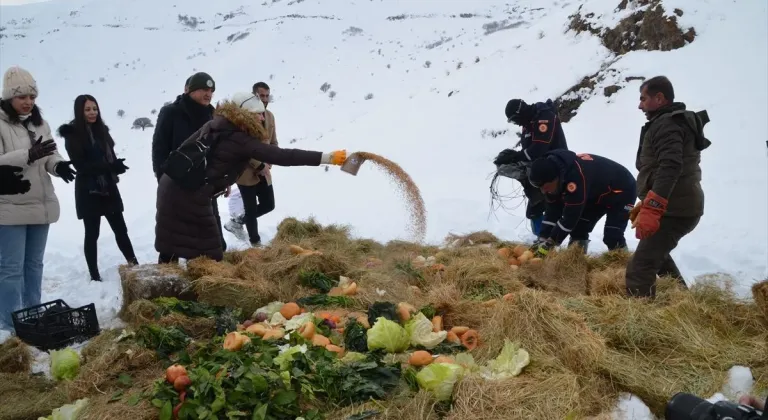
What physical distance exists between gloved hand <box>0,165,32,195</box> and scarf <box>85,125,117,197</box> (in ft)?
3.45

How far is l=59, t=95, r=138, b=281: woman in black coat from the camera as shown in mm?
5160

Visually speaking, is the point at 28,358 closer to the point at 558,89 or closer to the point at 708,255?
the point at 708,255

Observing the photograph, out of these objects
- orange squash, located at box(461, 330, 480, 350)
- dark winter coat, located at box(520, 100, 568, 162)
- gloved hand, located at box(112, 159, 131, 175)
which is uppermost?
gloved hand, located at box(112, 159, 131, 175)

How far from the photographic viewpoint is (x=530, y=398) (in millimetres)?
2852

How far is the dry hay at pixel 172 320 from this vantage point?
3.90m

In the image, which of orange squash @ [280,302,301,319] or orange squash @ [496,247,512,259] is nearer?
orange squash @ [280,302,301,319]

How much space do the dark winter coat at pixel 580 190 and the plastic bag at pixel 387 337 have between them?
252 cm

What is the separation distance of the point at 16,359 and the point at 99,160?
2.25 metres

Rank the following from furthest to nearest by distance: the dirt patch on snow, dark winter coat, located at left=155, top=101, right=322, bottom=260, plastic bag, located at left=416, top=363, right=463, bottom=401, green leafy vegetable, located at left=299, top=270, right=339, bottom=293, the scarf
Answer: the dirt patch on snow
the scarf
green leafy vegetable, located at left=299, top=270, right=339, bottom=293
dark winter coat, located at left=155, top=101, right=322, bottom=260
plastic bag, located at left=416, top=363, right=463, bottom=401

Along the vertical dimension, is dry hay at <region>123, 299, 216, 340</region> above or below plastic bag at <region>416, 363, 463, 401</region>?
above

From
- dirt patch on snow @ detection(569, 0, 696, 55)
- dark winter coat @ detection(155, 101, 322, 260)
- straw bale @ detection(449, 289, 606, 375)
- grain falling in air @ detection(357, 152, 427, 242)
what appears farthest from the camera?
dirt patch on snow @ detection(569, 0, 696, 55)

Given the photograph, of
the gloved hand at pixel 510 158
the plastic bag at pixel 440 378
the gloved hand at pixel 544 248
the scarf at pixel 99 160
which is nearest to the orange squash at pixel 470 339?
the plastic bag at pixel 440 378

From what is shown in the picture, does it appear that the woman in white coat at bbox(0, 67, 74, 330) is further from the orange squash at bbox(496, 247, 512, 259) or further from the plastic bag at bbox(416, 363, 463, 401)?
the orange squash at bbox(496, 247, 512, 259)

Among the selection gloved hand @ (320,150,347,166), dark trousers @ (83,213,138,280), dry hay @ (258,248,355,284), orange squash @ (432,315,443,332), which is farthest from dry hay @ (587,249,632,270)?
dark trousers @ (83,213,138,280)
